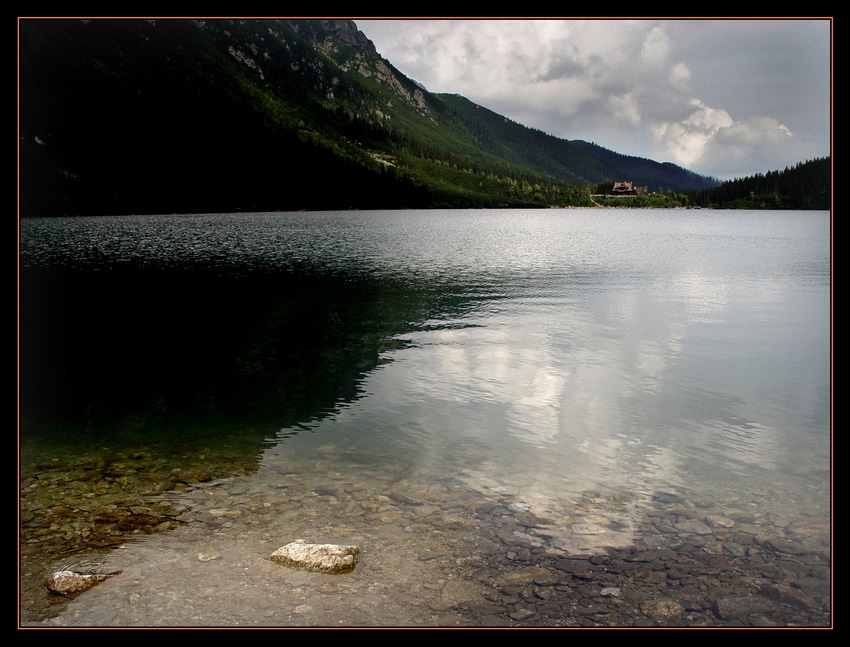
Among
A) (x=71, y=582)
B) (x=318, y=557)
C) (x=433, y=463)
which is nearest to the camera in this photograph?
(x=71, y=582)

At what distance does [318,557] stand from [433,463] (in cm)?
631

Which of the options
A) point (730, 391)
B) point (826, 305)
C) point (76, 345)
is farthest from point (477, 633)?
point (826, 305)

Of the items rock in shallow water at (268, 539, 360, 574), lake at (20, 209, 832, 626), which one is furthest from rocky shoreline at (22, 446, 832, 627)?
rock in shallow water at (268, 539, 360, 574)

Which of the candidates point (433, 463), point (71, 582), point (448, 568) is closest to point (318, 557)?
point (448, 568)

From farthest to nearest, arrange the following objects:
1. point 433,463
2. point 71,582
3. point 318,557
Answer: point 433,463 < point 318,557 < point 71,582

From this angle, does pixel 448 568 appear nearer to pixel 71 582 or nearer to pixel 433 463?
pixel 433 463

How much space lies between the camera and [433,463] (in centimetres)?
1775

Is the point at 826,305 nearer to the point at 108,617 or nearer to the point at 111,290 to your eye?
the point at 108,617

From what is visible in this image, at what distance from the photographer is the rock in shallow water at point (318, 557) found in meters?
11.9

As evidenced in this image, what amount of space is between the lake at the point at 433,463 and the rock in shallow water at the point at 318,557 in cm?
26

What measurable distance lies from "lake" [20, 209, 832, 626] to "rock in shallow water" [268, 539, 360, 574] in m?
0.26

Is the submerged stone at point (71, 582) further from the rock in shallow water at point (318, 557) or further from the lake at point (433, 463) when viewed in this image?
the rock in shallow water at point (318, 557)

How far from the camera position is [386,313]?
44188 millimetres
